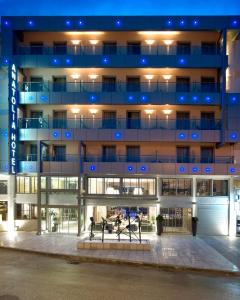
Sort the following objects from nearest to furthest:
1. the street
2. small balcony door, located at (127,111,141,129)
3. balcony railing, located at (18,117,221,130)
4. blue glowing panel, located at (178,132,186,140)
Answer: the street → blue glowing panel, located at (178,132,186,140) → balcony railing, located at (18,117,221,130) → small balcony door, located at (127,111,141,129)

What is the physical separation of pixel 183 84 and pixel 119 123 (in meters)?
7.15

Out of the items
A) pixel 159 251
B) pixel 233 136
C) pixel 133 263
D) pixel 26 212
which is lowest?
pixel 159 251

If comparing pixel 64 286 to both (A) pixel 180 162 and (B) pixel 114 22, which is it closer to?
(A) pixel 180 162

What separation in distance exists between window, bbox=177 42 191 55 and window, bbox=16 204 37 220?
795 inches

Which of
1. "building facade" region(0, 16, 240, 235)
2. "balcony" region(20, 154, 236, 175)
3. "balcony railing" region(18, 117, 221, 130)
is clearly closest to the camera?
"balcony" region(20, 154, 236, 175)

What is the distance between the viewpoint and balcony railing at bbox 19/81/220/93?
31656 millimetres

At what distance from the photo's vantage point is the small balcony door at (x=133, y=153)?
31930mm

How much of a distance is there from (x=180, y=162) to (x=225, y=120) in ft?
Result: 18.1

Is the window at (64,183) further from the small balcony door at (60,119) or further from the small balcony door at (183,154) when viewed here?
the small balcony door at (183,154)

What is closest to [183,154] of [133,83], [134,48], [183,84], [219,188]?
[219,188]

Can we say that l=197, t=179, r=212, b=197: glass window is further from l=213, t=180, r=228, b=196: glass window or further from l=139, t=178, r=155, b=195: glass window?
l=139, t=178, r=155, b=195: glass window

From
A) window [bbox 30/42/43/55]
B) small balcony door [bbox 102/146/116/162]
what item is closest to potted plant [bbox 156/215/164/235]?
small balcony door [bbox 102/146/116/162]

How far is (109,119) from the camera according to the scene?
31688 millimetres

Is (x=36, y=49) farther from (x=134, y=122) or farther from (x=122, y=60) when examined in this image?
→ (x=134, y=122)
